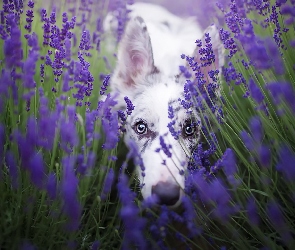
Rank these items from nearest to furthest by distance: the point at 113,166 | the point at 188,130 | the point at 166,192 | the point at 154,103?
1. the point at 166,192
2. the point at 113,166
3. the point at 188,130
4. the point at 154,103

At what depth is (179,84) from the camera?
257cm

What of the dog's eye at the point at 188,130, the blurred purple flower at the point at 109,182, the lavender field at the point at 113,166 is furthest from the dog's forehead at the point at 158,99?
the blurred purple flower at the point at 109,182

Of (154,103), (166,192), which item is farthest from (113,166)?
(154,103)

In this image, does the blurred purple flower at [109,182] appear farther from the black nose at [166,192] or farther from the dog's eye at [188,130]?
the dog's eye at [188,130]

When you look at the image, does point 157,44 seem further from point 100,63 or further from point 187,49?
point 100,63

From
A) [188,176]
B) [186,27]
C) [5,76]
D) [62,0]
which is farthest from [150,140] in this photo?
[186,27]

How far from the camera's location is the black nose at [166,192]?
1733 mm

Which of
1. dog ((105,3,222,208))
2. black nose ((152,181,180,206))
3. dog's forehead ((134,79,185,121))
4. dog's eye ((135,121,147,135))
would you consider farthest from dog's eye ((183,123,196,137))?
black nose ((152,181,180,206))

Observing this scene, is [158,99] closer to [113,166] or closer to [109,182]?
[113,166]

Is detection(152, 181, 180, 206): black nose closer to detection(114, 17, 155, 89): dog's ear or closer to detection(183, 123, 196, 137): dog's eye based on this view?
detection(183, 123, 196, 137): dog's eye

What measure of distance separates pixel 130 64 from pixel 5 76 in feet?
4.55

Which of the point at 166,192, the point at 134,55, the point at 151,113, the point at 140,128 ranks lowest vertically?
the point at 166,192

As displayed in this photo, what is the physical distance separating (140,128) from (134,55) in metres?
0.60

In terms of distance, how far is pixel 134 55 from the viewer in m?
2.63
